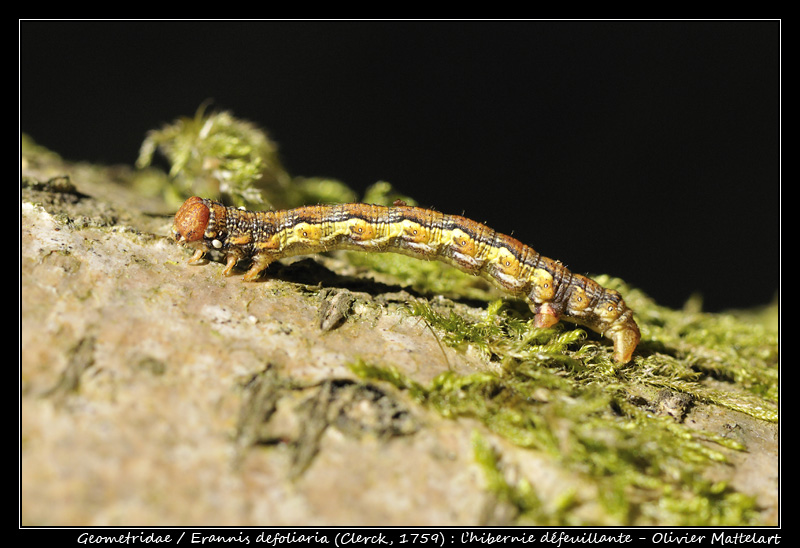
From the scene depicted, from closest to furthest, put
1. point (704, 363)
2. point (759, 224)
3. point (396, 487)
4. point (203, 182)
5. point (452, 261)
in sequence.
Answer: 1. point (396, 487)
2. point (452, 261)
3. point (704, 363)
4. point (203, 182)
5. point (759, 224)

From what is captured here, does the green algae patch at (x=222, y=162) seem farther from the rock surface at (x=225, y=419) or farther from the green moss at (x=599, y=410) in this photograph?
the green moss at (x=599, y=410)

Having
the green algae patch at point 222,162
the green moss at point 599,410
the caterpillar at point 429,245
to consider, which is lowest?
the green moss at point 599,410

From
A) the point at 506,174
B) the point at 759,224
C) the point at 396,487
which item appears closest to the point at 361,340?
the point at 396,487

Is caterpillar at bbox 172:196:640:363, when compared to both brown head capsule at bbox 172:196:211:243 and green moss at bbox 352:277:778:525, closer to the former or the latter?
brown head capsule at bbox 172:196:211:243

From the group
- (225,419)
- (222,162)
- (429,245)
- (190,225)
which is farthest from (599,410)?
(222,162)

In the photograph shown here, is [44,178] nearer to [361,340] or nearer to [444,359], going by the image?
[361,340]

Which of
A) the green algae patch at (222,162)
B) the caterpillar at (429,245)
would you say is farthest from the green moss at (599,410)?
the green algae patch at (222,162)

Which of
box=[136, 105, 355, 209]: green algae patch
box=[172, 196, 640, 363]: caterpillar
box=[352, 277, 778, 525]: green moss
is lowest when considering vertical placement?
box=[352, 277, 778, 525]: green moss

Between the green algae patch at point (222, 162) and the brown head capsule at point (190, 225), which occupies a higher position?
the green algae patch at point (222, 162)

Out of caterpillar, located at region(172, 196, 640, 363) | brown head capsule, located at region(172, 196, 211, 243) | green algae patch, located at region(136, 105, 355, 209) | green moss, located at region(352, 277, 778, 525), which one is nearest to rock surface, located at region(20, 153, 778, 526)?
green moss, located at region(352, 277, 778, 525)
